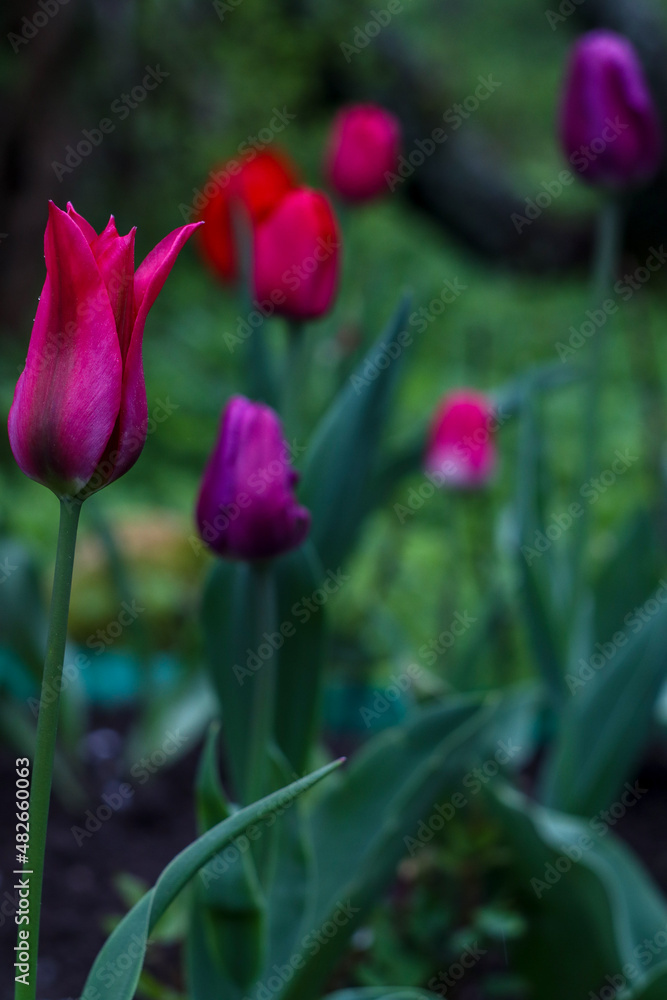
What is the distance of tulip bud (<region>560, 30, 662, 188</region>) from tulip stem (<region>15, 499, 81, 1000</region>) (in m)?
0.67

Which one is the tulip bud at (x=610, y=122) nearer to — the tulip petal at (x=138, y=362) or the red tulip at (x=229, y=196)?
the red tulip at (x=229, y=196)

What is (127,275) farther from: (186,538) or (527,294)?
(527,294)

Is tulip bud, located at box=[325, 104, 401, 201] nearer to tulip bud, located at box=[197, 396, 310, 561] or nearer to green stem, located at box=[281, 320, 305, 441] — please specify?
green stem, located at box=[281, 320, 305, 441]

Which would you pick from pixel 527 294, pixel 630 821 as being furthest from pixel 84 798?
pixel 527 294

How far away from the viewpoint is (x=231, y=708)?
834 millimetres

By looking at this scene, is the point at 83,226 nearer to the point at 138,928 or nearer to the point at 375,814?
the point at 138,928

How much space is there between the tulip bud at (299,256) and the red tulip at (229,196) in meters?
0.24

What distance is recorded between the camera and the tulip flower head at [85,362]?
41 cm

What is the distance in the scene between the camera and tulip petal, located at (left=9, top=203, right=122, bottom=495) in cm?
41

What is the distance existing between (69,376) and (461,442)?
0.77m

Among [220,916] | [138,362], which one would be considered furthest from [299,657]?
[138,362]

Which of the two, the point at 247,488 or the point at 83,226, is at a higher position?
the point at 83,226

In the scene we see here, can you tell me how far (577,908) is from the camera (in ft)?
3.17

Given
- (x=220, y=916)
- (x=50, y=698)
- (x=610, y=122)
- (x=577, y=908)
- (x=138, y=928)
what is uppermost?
(x=610, y=122)
